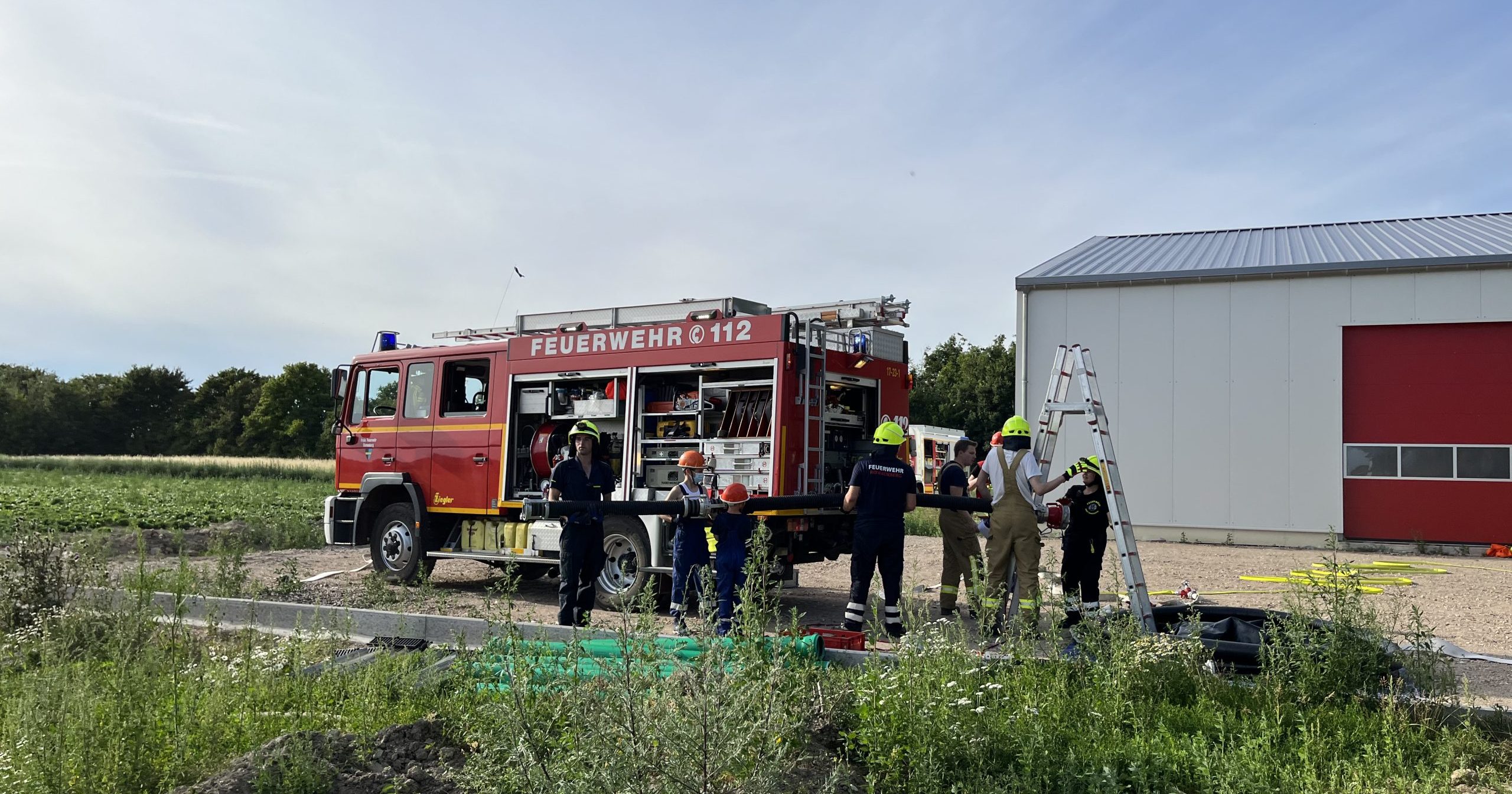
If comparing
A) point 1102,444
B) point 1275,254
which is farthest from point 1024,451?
point 1275,254

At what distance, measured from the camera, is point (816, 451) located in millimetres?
9672

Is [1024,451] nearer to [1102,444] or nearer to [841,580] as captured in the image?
[1102,444]

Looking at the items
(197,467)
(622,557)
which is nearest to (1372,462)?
(622,557)

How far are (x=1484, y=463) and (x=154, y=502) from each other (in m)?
28.6

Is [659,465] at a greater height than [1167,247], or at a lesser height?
lesser

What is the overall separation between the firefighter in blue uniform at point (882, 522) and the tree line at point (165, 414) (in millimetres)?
60003

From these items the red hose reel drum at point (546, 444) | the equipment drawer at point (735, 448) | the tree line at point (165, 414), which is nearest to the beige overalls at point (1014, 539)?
the equipment drawer at point (735, 448)

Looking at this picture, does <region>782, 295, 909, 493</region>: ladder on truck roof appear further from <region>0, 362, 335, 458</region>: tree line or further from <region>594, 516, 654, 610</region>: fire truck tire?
<region>0, 362, 335, 458</region>: tree line

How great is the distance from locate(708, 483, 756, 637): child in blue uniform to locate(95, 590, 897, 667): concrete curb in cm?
118

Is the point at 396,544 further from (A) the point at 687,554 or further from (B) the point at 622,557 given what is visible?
(A) the point at 687,554

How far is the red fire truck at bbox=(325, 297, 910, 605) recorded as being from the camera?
9.54m

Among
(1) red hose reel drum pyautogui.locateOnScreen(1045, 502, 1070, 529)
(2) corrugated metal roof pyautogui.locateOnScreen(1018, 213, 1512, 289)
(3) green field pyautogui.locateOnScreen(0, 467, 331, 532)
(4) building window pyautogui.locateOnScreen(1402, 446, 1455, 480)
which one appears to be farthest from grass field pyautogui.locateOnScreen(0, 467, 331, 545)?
(4) building window pyautogui.locateOnScreen(1402, 446, 1455, 480)

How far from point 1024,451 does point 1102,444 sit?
2.38 ft

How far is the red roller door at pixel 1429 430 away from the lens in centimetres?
1869
